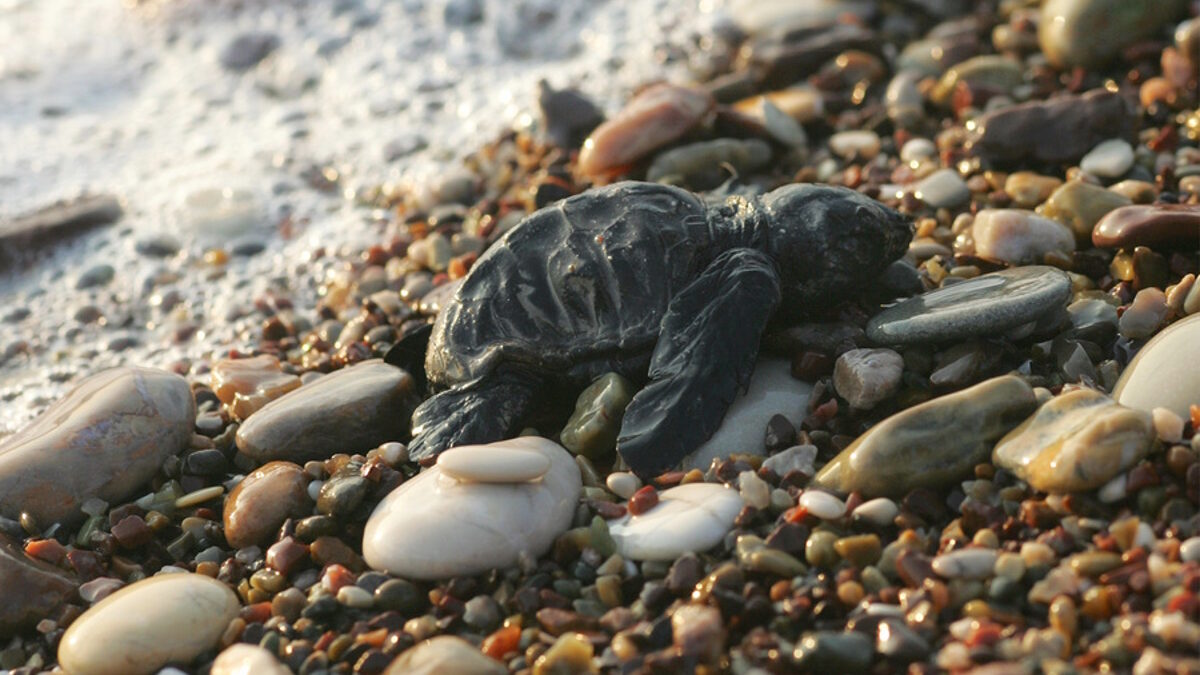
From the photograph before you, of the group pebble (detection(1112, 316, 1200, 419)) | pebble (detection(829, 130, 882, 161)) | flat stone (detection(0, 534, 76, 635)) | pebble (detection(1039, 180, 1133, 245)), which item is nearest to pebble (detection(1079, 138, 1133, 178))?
pebble (detection(1039, 180, 1133, 245))

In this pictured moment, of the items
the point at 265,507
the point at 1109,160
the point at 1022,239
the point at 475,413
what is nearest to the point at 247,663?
the point at 265,507

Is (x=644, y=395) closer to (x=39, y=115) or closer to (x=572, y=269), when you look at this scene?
(x=572, y=269)

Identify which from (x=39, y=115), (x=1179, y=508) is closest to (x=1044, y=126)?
(x=1179, y=508)

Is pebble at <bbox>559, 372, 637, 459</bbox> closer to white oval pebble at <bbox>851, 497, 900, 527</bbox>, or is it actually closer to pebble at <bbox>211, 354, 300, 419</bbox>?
white oval pebble at <bbox>851, 497, 900, 527</bbox>

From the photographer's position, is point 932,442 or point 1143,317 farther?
point 1143,317

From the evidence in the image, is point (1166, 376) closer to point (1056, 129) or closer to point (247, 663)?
point (1056, 129)
